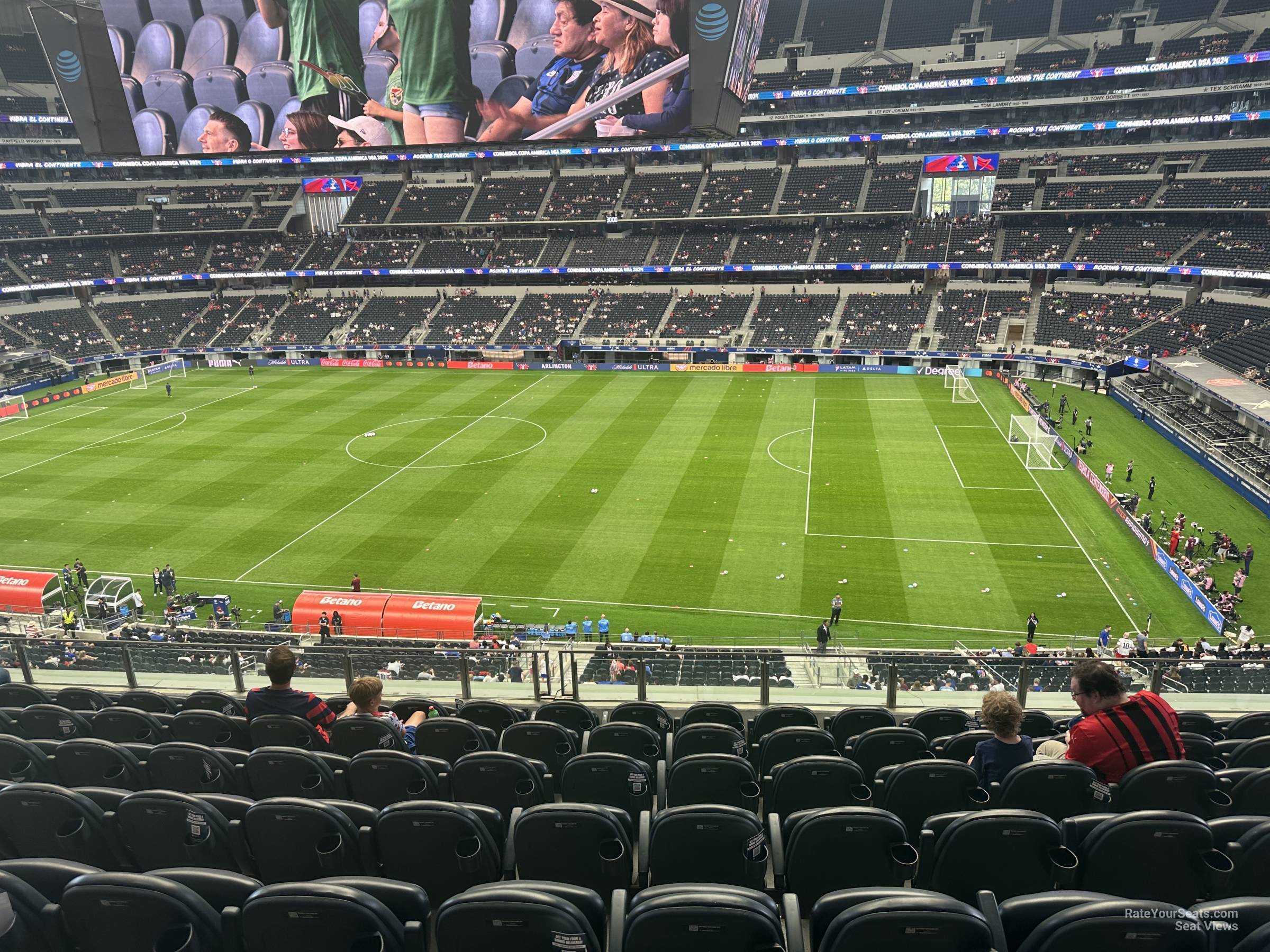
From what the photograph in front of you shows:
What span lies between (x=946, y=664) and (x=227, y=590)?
26397 mm

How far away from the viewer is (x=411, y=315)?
74.4m

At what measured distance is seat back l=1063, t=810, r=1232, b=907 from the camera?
178 inches

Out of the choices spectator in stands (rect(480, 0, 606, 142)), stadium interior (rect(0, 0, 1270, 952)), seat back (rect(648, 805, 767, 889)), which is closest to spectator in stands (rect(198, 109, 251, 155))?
stadium interior (rect(0, 0, 1270, 952))

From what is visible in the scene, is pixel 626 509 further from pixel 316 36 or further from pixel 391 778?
pixel 391 778

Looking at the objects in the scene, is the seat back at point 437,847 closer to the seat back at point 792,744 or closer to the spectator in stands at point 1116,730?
the seat back at point 792,744

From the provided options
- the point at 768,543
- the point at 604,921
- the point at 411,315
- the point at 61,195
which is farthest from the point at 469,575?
the point at 61,195

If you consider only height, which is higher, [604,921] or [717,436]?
[604,921]

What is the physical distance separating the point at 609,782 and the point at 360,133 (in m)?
42.4

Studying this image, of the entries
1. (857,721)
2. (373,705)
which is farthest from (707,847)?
(857,721)

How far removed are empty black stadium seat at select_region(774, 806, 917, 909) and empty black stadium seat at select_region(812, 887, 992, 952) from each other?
1.45 m

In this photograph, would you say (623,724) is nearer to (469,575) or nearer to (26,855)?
(26,855)

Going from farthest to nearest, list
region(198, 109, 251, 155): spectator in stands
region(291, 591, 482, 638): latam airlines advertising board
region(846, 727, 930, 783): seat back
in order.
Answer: region(198, 109, 251, 155): spectator in stands < region(291, 591, 482, 638): latam airlines advertising board < region(846, 727, 930, 783): seat back

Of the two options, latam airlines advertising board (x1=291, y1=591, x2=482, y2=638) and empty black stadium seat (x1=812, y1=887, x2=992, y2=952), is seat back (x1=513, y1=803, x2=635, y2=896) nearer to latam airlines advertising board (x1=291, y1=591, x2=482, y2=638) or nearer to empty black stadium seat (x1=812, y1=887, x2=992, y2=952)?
empty black stadium seat (x1=812, y1=887, x2=992, y2=952)

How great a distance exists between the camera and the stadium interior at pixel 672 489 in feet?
14.7
